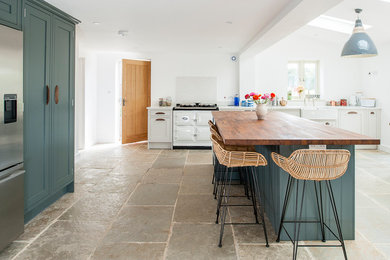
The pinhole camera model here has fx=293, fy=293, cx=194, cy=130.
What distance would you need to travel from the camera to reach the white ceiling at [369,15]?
491 cm

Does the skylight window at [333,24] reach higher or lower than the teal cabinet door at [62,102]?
higher

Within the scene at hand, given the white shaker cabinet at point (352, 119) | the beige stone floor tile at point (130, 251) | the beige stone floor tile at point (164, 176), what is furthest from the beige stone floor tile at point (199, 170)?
the white shaker cabinet at point (352, 119)

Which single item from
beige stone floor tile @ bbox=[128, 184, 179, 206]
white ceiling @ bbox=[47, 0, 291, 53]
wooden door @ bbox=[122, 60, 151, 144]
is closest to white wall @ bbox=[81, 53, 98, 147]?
white ceiling @ bbox=[47, 0, 291, 53]

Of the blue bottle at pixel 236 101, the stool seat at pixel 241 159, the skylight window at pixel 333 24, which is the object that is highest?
the skylight window at pixel 333 24

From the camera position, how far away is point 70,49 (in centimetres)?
359

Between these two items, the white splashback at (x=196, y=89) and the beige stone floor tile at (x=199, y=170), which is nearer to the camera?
the beige stone floor tile at (x=199, y=170)

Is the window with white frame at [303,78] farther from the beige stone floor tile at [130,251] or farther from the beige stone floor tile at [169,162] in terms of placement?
the beige stone floor tile at [130,251]

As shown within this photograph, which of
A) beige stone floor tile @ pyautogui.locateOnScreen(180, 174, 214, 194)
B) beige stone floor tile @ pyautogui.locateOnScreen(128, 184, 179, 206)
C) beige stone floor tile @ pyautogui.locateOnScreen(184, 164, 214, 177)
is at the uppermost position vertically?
beige stone floor tile @ pyautogui.locateOnScreen(184, 164, 214, 177)

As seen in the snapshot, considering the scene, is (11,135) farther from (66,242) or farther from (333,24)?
(333,24)

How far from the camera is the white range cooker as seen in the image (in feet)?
23.3

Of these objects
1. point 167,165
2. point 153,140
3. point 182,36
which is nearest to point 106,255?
point 167,165

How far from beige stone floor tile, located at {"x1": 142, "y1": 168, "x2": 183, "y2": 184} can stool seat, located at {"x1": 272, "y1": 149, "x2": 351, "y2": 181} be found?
249 cm

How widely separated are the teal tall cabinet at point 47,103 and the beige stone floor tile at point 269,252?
2035 millimetres

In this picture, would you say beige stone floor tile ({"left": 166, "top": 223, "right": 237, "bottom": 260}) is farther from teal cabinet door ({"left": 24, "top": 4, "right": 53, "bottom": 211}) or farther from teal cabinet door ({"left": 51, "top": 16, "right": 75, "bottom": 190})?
teal cabinet door ({"left": 51, "top": 16, "right": 75, "bottom": 190})
